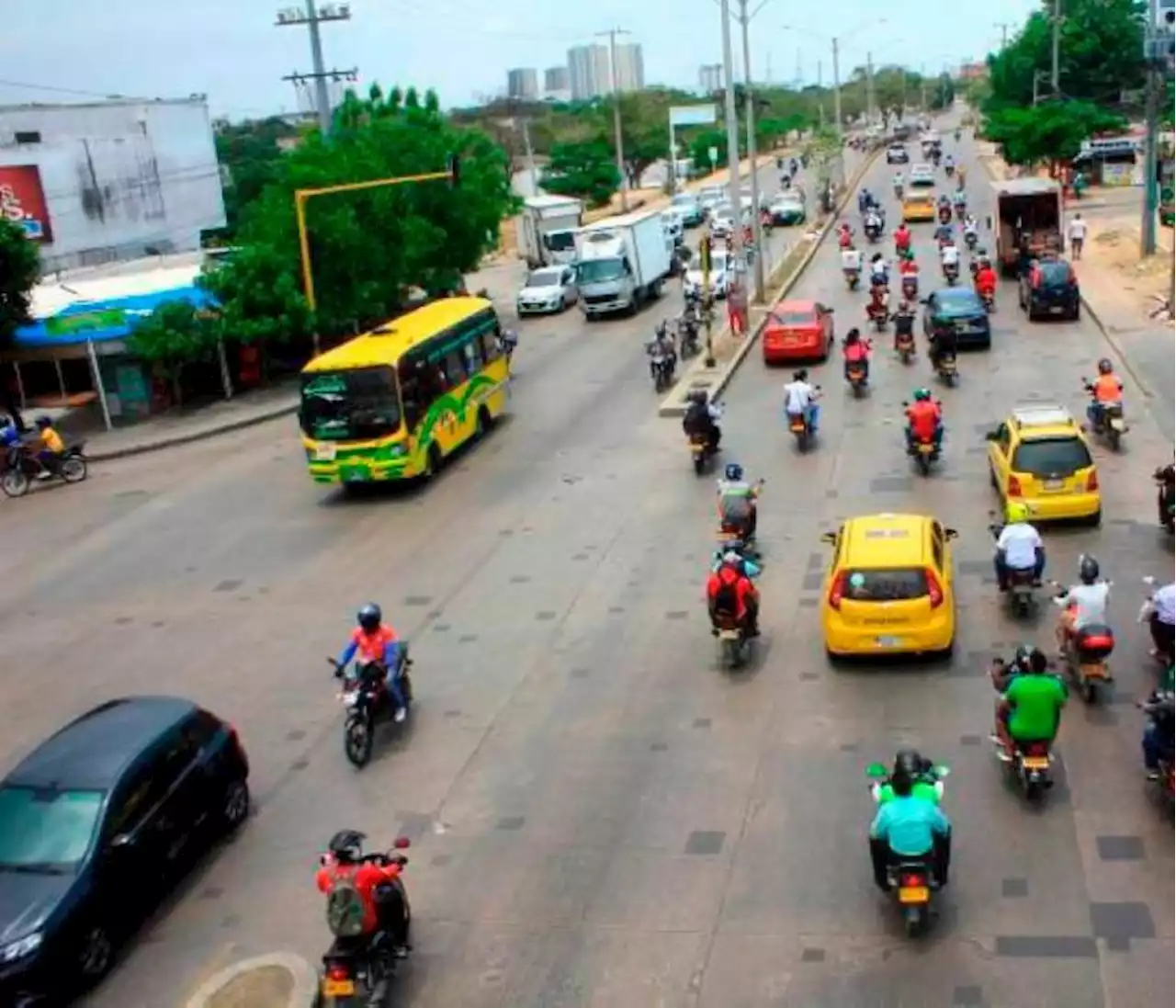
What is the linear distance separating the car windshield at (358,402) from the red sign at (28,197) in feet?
147

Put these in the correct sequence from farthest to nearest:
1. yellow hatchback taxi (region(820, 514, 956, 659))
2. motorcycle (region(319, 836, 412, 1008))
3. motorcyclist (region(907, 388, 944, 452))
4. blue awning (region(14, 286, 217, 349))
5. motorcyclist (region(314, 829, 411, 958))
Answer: blue awning (region(14, 286, 217, 349)) < motorcyclist (region(907, 388, 944, 452)) < yellow hatchback taxi (region(820, 514, 956, 659)) < motorcyclist (region(314, 829, 411, 958)) < motorcycle (region(319, 836, 412, 1008))

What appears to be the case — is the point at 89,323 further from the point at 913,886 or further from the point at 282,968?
the point at 913,886

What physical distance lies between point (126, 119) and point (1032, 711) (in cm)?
7391

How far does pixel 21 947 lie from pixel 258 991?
65.9 inches

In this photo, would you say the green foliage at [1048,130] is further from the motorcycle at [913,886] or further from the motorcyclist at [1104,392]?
the motorcycle at [913,886]

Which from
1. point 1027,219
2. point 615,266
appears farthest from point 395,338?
point 1027,219

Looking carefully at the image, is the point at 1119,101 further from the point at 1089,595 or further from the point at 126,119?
the point at 1089,595

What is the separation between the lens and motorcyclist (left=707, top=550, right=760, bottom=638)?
1530 centimetres

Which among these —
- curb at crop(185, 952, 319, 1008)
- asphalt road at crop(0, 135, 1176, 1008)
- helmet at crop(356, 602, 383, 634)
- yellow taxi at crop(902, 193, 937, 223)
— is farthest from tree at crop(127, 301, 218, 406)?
yellow taxi at crop(902, 193, 937, 223)

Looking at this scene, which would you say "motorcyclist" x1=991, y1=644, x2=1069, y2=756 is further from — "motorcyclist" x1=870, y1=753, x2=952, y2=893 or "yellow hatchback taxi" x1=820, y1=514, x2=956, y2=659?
"yellow hatchback taxi" x1=820, y1=514, x2=956, y2=659

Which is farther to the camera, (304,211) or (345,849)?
(304,211)

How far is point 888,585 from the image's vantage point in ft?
48.9

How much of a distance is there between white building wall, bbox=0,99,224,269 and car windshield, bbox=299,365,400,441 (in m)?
45.0

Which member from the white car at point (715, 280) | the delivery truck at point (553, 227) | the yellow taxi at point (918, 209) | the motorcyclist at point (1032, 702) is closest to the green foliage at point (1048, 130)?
the yellow taxi at point (918, 209)
